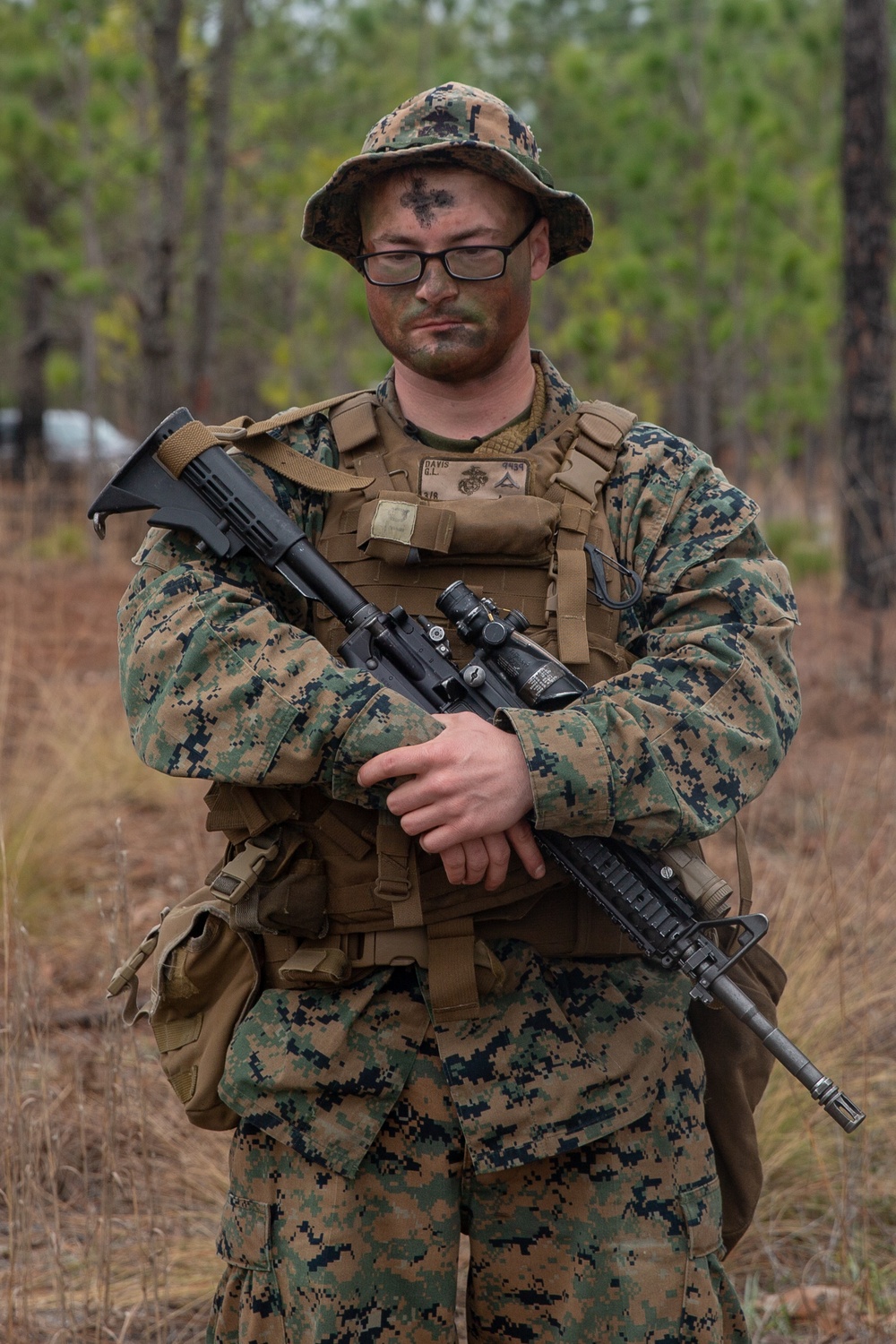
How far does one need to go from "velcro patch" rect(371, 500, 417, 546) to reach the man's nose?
33 cm

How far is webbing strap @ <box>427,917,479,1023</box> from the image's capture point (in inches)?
72.7

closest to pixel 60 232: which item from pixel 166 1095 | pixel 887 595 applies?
pixel 887 595

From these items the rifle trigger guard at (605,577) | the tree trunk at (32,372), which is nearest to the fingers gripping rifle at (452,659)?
the rifle trigger guard at (605,577)

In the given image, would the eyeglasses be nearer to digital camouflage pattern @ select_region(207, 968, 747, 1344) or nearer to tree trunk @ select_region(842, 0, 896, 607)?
digital camouflage pattern @ select_region(207, 968, 747, 1344)

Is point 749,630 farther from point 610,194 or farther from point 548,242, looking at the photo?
point 610,194

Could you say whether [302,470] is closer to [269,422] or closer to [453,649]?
[269,422]

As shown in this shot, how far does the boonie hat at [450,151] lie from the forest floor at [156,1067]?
1.19 m

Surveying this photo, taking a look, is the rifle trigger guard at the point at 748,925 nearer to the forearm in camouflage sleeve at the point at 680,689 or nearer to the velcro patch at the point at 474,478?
the forearm in camouflage sleeve at the point at 680,689

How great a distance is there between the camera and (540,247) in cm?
221

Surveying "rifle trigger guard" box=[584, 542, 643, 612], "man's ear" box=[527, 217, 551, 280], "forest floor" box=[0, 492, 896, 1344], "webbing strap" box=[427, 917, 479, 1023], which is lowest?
"forest floor" box=[0, 492, 896, 1344]

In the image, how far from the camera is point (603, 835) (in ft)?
5.84

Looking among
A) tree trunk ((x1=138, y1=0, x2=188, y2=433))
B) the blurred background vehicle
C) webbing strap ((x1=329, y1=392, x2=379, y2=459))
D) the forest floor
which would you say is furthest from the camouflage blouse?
the blurred background vehicle

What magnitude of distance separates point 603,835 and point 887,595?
7.84 meters

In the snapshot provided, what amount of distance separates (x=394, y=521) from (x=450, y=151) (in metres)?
0.57
